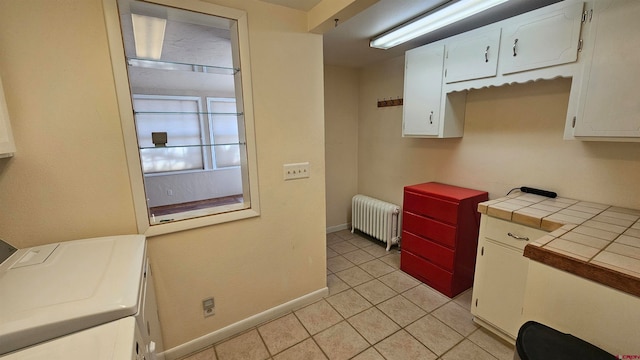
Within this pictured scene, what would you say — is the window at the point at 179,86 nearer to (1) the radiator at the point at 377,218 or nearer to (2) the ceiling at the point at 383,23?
(2) the ceiling at the point at 383,23

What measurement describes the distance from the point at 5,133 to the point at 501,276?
2787 millimetres

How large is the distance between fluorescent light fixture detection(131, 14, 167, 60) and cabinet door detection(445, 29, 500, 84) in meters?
2.26

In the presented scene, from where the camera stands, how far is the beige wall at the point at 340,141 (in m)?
3.51

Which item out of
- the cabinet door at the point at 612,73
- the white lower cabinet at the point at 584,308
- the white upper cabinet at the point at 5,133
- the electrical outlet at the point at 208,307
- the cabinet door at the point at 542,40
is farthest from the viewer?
the electrical outlet at the point at 208,307

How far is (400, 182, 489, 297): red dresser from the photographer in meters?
2.20

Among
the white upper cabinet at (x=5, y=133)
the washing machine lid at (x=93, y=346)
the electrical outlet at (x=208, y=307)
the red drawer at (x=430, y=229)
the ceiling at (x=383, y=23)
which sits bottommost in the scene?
the electrical outlet at (x=208, y=307)

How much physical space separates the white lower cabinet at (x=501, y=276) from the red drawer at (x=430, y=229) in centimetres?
35

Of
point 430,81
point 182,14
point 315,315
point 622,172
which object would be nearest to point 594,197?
point 622,172

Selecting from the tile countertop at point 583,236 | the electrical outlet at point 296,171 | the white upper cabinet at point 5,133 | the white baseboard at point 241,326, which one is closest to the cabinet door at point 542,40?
the tile countertop at point 583,236

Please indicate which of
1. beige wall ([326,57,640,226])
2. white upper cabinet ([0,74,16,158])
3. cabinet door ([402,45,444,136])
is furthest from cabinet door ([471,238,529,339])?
white upper cabinet ([0,74,16,158])

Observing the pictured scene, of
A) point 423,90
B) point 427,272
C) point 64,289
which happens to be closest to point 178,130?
point 423,90

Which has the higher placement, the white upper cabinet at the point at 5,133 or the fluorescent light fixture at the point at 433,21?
the fluorescent light fixture at the point at 433,21

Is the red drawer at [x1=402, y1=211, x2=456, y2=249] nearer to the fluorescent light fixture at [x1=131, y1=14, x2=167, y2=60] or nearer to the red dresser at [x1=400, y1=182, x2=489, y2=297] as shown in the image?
the red dresser at [x1=400, y1=182, x2=489, y2=297]

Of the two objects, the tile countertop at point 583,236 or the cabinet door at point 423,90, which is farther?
the cabinet door at point 423,90
